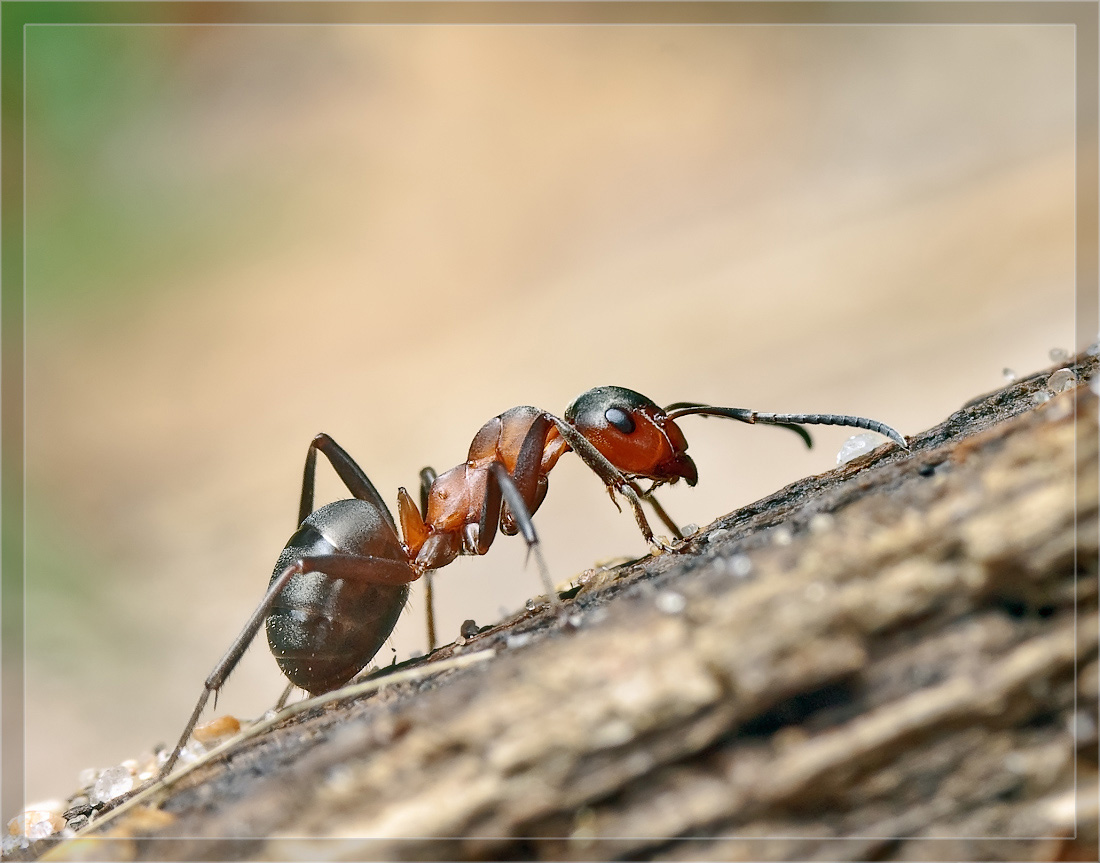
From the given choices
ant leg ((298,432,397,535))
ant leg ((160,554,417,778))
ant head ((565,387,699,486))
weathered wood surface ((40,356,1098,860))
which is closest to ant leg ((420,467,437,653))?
ant leg ((298,432,397,535))

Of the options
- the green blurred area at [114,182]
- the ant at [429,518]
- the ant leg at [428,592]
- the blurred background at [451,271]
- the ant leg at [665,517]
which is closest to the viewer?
the ant at [429,518]

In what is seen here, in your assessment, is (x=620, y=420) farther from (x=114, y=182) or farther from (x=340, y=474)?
(x=114, y=182)

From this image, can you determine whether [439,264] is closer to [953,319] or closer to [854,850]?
[953,319]

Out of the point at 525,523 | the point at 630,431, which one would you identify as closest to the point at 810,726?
the point at 525,523

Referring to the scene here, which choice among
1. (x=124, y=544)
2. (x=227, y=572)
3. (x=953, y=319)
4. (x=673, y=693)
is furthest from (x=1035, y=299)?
(x=124, y=544)

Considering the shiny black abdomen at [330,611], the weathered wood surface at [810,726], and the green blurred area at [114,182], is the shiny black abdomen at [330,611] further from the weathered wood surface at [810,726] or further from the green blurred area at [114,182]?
Result: the green blurred area at [114,182]

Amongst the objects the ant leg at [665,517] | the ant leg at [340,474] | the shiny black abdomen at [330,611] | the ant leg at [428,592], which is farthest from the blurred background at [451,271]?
the ant leg at [665,517]
